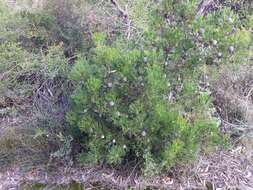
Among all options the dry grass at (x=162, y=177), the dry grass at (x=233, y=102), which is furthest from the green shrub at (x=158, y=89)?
the dry grass at (x=233, y=102)

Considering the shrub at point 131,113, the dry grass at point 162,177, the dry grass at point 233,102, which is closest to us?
the shrub at point 131,113

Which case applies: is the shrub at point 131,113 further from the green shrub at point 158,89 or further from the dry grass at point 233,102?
the dry grass at point 233,102

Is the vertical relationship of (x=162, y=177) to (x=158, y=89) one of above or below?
below

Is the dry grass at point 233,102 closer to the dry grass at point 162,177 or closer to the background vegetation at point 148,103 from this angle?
the background vegetation at point 148,103

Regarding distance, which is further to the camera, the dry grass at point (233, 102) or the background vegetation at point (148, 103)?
the dry grass at point (233, 102)

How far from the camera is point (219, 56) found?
8.99 ft

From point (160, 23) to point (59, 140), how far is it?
3.49 ft

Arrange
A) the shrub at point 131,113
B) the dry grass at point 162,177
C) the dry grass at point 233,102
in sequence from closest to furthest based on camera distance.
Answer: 1. the shrub at point 131,113
2. the dry grass at point 162,177
3. the dry grass at point 233,102

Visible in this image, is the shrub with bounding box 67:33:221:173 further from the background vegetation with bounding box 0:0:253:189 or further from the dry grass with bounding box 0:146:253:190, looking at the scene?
the dry grass with bounding box 0:146:253:190

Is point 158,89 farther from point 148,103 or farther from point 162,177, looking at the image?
point 162,177

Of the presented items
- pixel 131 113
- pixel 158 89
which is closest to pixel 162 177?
pixel 131 113

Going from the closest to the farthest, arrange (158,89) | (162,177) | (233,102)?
(158,89), (162,177), (233,102)

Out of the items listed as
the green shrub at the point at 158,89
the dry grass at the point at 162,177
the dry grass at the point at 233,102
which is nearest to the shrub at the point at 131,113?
the green shrub at the point at 158,89

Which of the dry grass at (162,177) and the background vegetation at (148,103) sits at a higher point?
the background vegetation at (148,103)
